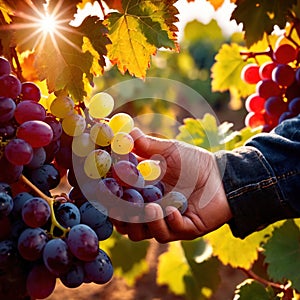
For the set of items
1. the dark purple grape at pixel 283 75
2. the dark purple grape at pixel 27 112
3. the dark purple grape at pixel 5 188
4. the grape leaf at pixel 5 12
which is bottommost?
the dark purple grape at pixel 5 188

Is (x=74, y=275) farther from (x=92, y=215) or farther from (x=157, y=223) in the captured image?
(x=157, y=223)

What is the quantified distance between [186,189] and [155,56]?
0.83 feet

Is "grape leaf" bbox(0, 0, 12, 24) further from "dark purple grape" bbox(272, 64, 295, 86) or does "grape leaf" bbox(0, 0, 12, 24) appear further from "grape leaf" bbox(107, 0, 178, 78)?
"dark purple grape" bbox(272, 64, 295, 86)

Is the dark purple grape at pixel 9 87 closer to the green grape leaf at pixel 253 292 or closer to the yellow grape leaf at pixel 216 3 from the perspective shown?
the yellow grape leaf at pixel 216 3

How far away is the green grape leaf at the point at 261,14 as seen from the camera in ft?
4.16

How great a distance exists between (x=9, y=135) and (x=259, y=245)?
0.94 meters

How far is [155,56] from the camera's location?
1027 millimetres

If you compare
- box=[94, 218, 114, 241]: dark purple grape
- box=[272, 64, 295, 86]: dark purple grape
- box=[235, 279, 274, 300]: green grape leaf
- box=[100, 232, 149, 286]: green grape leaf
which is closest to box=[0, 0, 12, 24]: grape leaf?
box=[94, 218, 114, 241]: dark purple grape

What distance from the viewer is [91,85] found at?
3.21ft

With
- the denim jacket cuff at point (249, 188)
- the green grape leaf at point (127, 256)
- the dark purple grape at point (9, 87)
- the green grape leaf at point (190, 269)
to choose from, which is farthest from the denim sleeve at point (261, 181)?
the green grape leaf at point (127, 256)

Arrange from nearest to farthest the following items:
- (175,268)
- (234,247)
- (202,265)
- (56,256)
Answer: (56,256) < (234,247) < (202,265) < (175,268)

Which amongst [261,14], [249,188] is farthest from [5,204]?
[261,14]

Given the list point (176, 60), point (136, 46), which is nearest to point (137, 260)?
point (136, 46)

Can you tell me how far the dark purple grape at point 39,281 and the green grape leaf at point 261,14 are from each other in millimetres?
715
